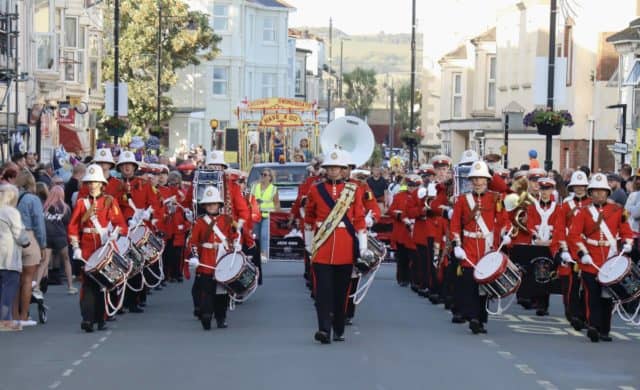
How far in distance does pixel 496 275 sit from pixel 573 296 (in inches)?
42.1

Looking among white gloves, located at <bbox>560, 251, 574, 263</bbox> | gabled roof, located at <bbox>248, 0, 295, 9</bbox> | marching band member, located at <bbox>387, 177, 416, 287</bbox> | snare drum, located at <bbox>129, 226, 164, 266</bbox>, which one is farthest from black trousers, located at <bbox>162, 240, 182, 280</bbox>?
gabled roof, located at <bbox>248, 0, 295, 9</bbox>

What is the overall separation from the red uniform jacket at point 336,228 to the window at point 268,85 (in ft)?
226

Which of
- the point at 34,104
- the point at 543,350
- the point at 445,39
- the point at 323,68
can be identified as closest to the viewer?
the point at 543,350

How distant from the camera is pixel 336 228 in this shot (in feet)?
51.7

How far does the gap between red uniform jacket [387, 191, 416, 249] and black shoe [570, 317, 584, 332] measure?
5.31m

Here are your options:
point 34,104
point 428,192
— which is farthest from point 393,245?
point 34,104

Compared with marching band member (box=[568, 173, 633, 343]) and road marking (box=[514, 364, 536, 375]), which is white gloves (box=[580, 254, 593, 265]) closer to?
marching band member (box=[568, 173, 633, 343])

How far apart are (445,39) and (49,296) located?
5580 cm

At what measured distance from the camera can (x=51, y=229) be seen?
21.3 meters

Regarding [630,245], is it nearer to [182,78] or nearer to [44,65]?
[44,65]

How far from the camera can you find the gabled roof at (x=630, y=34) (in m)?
38.4

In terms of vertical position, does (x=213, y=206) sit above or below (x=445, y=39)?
below

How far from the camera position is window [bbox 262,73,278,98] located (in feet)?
Result: 279

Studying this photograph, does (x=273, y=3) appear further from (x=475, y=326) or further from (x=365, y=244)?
(x=365, y=244)
